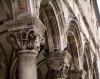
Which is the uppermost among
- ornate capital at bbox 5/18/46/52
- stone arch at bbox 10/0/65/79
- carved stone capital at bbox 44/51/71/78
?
stone arch at bbox 10/0/65/79

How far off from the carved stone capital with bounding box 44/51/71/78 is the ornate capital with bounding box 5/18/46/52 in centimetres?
240

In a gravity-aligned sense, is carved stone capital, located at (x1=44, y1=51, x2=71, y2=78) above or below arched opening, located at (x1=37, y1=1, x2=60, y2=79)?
below

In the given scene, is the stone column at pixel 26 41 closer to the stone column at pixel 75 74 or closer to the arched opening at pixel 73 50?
the stone column at pixel 75 74

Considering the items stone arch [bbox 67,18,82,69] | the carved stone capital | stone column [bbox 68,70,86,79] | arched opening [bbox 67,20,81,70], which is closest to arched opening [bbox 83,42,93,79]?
stone arch [bbox 67,18,82,69]

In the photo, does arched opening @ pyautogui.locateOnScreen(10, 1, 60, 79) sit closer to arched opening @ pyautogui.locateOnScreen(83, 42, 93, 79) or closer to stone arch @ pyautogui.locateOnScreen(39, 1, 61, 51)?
stone arch @ pyautogui.locateOnScreen(39, 1, 61, 51)

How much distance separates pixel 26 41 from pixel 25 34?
0.48 feet

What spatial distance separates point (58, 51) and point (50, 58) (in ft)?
Answer: 1.00

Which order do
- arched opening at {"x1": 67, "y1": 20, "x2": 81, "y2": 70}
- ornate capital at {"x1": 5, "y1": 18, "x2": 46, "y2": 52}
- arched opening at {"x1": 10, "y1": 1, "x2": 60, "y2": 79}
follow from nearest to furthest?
ornate capital at {"x1": 5, "y1": 18, "x2": 46, "y2": 52} → arched opening at {"x1": 10, "y1": 1, "x2": 60, "y2": 79} → arched opening at {"x1": 67, "y1": 20, "x2": 81, "y2": 70}

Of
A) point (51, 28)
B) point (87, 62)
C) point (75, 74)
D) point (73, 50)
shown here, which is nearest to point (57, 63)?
point (51, 28)

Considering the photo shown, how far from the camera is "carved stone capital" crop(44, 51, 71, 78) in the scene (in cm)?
917

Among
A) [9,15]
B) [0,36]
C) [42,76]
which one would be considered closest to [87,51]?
[42,76]

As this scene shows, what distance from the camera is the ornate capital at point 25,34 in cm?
675

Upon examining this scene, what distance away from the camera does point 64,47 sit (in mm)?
9648

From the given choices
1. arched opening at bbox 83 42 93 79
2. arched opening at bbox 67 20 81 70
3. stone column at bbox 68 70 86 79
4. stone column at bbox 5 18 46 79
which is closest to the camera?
stone column at bbox 5 18 46 79
